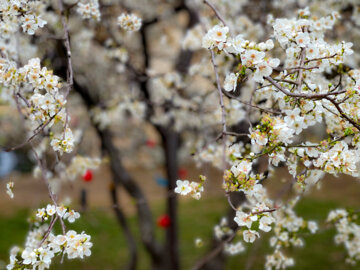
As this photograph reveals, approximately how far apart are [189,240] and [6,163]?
335 inches

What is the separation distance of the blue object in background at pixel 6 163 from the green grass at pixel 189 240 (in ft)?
12.8

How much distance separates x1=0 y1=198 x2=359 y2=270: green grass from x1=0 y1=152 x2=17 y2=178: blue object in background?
12.8ft

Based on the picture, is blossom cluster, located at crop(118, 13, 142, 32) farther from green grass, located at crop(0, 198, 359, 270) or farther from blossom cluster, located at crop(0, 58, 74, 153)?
green grass, located at crop(0, 198, 359, 270)

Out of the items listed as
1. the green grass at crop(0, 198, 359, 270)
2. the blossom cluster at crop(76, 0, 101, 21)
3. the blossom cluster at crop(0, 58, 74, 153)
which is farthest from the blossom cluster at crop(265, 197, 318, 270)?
the green grass at crop(0, 198, 359, 270)

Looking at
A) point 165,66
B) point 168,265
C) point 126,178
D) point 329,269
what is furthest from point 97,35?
point 165,66

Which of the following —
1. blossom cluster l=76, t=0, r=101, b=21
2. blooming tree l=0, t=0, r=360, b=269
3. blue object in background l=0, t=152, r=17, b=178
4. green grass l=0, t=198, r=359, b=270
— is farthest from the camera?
blue object in background l=0, t=152, r=17, b=178

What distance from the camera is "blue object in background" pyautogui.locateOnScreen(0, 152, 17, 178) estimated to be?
13.8 m

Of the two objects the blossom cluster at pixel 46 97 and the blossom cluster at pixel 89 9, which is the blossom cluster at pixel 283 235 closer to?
the blossom cluster at pixel 46 97

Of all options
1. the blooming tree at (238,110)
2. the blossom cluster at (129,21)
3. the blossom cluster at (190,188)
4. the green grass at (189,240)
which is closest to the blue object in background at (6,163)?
the green grass at (189,240)

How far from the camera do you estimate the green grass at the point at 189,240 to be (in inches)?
275

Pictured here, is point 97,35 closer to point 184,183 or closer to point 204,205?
point 184,183

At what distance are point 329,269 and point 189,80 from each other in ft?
12.5

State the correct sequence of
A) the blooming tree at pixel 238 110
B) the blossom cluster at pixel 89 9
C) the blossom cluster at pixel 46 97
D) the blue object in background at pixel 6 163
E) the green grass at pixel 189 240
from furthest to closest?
the blue object in background at pixel 6 163 < the green grass at pixel 189 240 < the blossom cluster at pixel 89 9 < the blossom cluster at pixel 46 97 < the blooming tree at pixel 238 110

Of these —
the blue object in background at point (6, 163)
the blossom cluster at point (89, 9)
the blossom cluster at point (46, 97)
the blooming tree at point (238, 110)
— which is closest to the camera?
the blooming tree at point (238, 110)
